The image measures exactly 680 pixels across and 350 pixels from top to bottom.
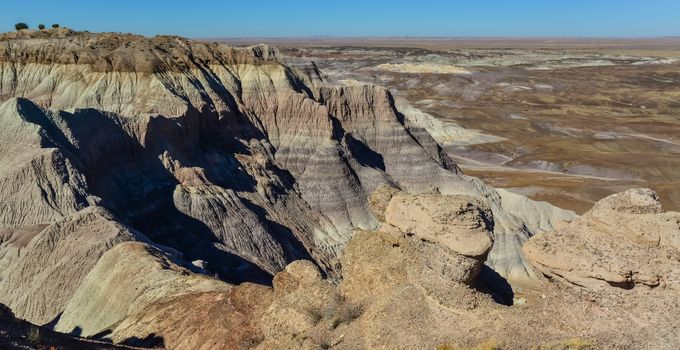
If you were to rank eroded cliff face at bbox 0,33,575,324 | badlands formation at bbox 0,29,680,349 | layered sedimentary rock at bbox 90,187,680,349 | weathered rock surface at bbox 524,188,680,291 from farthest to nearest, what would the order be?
eroded cliff face at bbox 0,33,575,324 < badlands formation at bbox 0,29,680,349 < layered sedimentary rock at bbox 90,187,680,349 < weathered rock surface at bbox 524,188,680,291

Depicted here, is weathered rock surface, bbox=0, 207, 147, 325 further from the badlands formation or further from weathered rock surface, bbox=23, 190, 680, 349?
weathered rock surface, bbox=23, 190, 680, 349

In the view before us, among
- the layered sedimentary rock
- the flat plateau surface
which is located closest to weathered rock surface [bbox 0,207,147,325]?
the layered sedimentary rock

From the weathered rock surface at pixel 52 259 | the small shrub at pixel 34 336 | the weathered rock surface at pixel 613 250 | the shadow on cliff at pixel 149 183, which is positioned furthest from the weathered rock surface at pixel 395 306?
the shadow on cliff at pixel 149 183

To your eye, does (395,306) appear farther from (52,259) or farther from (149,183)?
(149,183)

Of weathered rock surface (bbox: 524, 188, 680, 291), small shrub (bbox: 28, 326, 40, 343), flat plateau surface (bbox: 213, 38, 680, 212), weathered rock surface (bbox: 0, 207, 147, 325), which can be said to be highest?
weathered rock surface (bbox: 524, 188, 680, 291)

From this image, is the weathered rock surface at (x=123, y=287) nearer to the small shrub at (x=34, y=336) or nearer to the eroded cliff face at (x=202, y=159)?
the eroded cliff face at (x=202, y=159)

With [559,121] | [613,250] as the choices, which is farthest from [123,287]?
[559,121]
